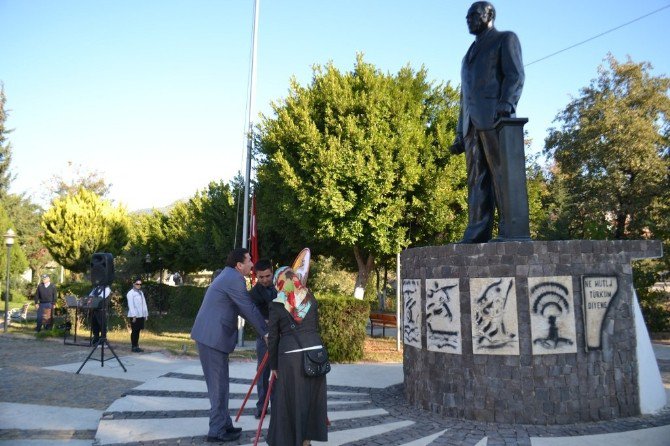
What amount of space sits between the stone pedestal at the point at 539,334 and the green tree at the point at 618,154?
15174mm

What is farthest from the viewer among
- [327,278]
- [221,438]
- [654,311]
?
[327,278]

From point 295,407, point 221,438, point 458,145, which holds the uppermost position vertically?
point 458,145

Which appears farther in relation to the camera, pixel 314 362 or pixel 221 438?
pixel 221 438

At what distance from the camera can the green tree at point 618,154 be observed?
67.5ft

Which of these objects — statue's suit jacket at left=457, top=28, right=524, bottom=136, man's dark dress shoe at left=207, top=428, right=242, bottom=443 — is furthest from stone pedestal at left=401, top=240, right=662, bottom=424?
man's dark dress shoe at left=207, top=428, right=242, bottom=443

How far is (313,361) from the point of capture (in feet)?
15.1

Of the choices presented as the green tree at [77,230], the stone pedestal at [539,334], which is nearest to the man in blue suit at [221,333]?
the stone pedestal at [539,334]

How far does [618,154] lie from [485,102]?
689 inches

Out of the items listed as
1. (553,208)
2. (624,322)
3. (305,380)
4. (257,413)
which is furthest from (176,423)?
(553,208)

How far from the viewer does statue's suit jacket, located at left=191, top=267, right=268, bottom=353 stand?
548 centimetres

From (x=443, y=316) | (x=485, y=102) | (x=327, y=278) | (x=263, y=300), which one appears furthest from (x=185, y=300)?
(x=485, y=102)

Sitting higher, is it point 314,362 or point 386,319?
point 386,319

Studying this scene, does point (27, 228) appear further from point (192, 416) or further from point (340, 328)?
point (192, 416)

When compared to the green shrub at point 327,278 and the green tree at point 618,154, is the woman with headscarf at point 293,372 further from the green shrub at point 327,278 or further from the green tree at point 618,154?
the green shrub at point 327,278
